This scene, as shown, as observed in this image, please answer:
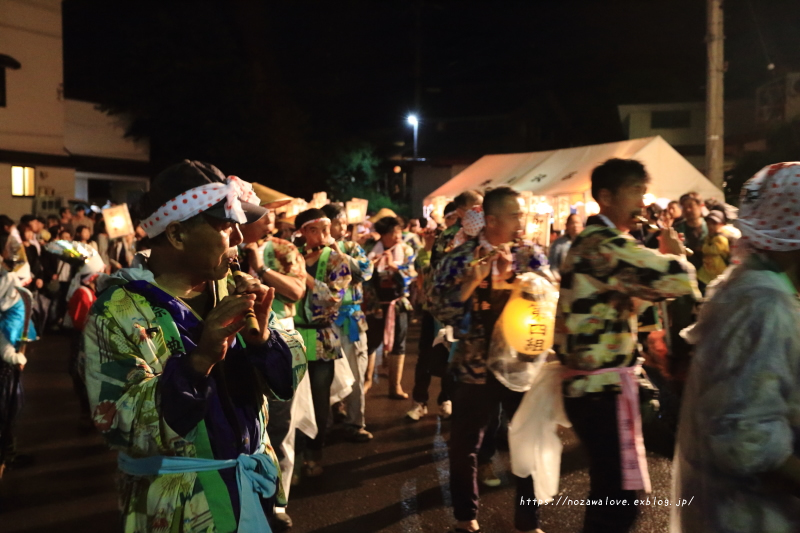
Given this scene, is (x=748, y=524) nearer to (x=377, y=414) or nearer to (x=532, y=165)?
(x=377, y=414)

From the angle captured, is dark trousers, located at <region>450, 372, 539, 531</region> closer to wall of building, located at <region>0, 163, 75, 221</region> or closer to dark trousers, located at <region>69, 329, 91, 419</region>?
dark trousers, located at <region>69, 329, 91, 419</region>

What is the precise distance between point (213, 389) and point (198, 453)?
195 millimetres

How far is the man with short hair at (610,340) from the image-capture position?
3131 millimetres

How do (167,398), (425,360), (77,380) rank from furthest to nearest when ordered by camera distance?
(425,360) → (77,380) → (167,398)

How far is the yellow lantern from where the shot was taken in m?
4.20

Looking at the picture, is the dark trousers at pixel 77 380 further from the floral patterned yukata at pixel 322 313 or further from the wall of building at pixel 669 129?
the wall of building at pixel 669 129

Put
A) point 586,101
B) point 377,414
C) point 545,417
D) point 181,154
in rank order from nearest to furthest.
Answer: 1. point 545,417
2. point 377,414
3. point 181,154
4. point 586,101

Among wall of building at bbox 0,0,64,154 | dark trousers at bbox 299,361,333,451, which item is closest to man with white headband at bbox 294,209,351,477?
dark trousers at bbox 299,361,333,451

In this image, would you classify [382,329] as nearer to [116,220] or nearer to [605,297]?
[116,220]

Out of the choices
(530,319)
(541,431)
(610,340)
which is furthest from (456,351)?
(610,340)

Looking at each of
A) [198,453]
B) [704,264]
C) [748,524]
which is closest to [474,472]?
[748,524]

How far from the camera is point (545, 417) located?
3.62 metres

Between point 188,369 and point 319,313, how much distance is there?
12.0 feet

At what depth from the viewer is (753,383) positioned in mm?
2004
